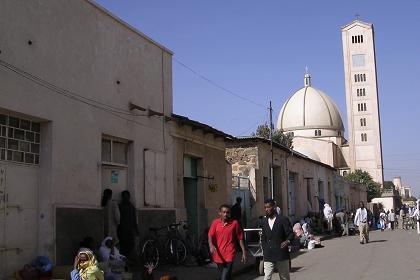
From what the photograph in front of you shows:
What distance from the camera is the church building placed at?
9188 centimetres

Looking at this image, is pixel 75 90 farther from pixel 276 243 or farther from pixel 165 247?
pixel 276 243

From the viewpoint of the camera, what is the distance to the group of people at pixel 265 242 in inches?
349

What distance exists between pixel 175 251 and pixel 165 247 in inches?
10.6

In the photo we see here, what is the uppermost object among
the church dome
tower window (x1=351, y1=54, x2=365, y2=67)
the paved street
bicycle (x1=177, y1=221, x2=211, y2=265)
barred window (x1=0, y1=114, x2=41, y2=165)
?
tower window (x1=351, y1=54, x2=365, y2=67)

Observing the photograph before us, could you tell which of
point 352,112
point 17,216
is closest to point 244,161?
point 17,216

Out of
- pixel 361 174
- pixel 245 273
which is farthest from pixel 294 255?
pixel 361 174

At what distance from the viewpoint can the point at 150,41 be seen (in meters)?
15.3

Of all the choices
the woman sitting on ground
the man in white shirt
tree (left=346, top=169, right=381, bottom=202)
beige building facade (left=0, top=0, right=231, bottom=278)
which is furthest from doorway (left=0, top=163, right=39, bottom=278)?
tree (left=346, top=169, right=381, bottom=202)

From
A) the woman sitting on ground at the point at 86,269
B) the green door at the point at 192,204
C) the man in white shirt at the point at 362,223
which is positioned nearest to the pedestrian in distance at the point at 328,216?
the man in white shirt at the point at 362,223

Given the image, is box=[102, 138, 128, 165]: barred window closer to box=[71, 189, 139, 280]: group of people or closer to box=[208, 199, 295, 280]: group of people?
box=[71, 189, 139, 280]: group of people

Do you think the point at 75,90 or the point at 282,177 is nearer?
the point at 75,90

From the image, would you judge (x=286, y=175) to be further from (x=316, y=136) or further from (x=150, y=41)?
(x=316, y=136)

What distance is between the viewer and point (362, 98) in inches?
3765

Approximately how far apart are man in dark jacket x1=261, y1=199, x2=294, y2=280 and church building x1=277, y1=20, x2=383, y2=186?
8336 centimetres
